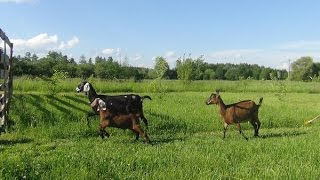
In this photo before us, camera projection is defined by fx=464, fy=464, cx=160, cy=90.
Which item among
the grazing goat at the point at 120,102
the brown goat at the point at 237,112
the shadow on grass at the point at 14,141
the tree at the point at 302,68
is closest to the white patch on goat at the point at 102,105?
the grazing goat at the point at 120,102

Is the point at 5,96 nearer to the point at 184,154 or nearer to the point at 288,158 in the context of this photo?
the point at 184,154

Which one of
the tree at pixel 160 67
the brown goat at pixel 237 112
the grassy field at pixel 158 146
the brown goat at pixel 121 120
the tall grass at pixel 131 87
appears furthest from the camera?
the tree at pixel 160 67

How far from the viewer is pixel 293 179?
8305 millimetres

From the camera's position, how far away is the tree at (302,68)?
85.4 meters

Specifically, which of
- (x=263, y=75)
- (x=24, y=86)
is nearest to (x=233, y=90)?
(x=24, y=86)

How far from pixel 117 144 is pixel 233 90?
24371 millimetres

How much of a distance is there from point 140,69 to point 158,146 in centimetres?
6161

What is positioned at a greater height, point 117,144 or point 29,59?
point 29,59

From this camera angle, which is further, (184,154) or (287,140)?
(287,140)

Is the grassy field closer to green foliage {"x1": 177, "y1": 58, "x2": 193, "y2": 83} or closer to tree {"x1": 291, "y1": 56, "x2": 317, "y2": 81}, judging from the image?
green foliage {"x1": 177, "y1": 58, "x2": 193, "y2": 83}

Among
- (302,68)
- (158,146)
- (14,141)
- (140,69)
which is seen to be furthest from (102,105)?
(302,68)

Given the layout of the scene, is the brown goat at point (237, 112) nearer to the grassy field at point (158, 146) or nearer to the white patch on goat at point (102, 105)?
the grassy field at point (158, 146)

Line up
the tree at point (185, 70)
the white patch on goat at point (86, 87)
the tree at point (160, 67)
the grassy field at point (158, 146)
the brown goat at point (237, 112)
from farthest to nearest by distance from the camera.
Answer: the tree at point (185, 70) → the tree at point (160, 67) → the white patch on goat at point (86, 87) → the brown goat at point (237, 112) → the grassy field at point (158, 146)

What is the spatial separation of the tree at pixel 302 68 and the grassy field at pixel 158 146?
66451 millimetres
